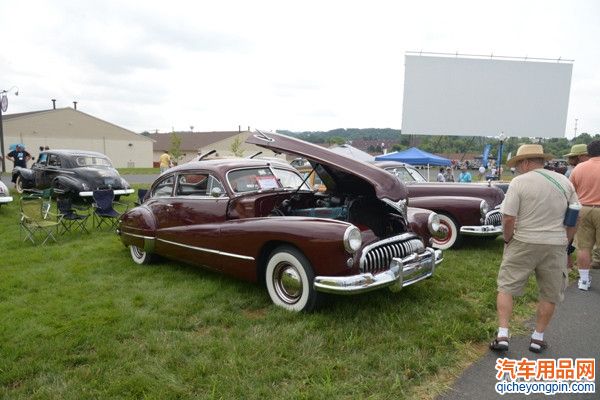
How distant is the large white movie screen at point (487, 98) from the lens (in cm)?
1989

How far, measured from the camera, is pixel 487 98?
794 inches

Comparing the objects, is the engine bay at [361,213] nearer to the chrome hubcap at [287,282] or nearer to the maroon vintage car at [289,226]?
the maroon vintage car at [289,226]

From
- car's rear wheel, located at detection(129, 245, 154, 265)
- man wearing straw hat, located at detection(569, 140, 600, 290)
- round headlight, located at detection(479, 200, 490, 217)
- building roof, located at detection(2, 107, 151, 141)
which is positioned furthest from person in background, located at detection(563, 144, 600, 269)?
building roof, located at detection(2, 107, 151, 141)

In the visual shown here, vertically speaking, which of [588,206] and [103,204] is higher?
[588,206]

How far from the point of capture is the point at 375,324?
3686mm

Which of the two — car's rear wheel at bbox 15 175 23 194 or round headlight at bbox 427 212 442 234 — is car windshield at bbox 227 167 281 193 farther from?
car's rear wheel at bbox 15 175 23 194

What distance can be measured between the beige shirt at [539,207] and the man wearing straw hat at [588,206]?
2.14 metres

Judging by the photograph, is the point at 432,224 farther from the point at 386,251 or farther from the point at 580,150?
the point at 580,150

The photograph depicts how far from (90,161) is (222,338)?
34.3 feet

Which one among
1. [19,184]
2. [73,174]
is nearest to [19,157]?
[19,184]

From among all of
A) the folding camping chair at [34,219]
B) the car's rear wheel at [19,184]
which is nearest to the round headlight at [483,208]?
the folding camping chair at [34,219]

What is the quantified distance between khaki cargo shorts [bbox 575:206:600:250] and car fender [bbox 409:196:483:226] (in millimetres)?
1722

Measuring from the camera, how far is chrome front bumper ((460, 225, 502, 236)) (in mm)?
6430

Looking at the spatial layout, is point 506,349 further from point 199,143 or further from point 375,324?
point 199,143
